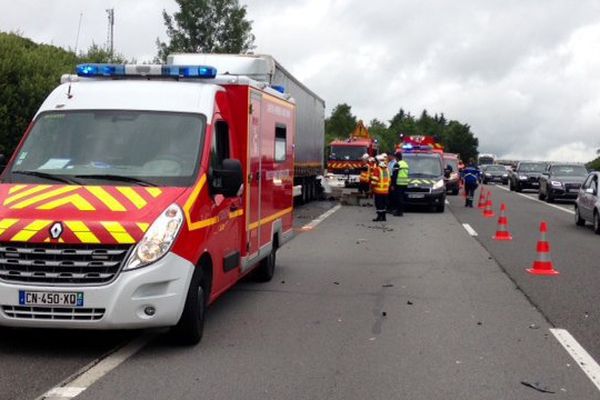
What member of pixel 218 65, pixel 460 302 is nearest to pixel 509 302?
pixel 460 302

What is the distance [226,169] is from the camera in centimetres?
725

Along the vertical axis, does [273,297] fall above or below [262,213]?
below

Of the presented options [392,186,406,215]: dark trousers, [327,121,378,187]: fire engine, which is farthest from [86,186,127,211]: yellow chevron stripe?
[327,121,378,187]: fire engine

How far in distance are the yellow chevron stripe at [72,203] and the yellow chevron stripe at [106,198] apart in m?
0.13

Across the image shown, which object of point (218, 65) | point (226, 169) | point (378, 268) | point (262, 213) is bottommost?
point (378, 268)

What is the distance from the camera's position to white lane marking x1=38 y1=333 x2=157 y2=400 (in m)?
5.47

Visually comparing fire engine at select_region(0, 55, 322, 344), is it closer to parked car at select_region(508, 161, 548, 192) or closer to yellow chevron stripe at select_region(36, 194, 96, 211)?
yellow chevron stripe at select_region(36, 194, 96, 211)

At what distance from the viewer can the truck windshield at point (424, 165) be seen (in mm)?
25828

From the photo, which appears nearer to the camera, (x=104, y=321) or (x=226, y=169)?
(x=104, y=321)

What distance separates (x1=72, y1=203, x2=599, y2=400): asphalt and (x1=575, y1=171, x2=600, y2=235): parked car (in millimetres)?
7781

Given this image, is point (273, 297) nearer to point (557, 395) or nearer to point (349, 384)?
point (349, 384)

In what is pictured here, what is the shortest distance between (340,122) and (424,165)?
68902mm

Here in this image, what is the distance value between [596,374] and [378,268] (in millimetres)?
6031

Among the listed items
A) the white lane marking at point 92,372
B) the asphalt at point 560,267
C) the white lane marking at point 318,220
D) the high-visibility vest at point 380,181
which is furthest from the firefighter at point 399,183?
Result: the white lane marking at point 92,372
